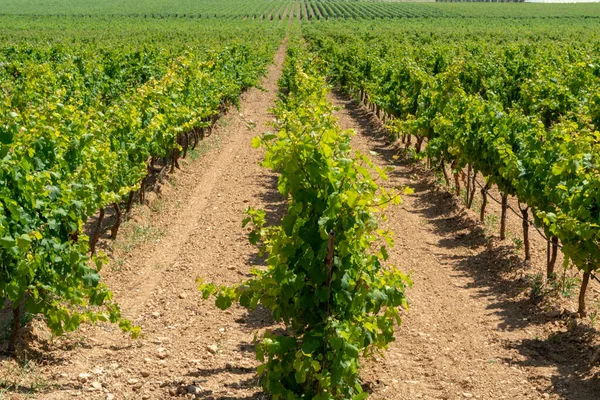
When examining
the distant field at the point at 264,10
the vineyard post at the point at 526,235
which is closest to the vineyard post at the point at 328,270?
the vineyard post at the point at 526,235

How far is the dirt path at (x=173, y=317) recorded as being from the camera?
679cm

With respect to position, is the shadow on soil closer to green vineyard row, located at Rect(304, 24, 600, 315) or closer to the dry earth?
the dry earth

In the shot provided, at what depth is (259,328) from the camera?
8367 mm

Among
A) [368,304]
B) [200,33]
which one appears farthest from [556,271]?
[200,33]

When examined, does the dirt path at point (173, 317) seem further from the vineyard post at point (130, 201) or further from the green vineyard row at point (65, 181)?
the green vineyard row at point (65, 181)

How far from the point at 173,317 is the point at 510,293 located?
173 inches

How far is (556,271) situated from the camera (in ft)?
32.9

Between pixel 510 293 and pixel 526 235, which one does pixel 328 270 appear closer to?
pixel 510 293

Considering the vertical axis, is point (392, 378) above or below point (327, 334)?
below

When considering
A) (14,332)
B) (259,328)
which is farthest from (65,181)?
(259,328)

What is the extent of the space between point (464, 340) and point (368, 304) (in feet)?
9.25

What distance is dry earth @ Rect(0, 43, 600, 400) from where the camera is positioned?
6965mm

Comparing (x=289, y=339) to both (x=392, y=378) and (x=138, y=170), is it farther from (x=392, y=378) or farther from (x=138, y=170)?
(x=138, y=170)

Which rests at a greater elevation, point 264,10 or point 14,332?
point 264,10
